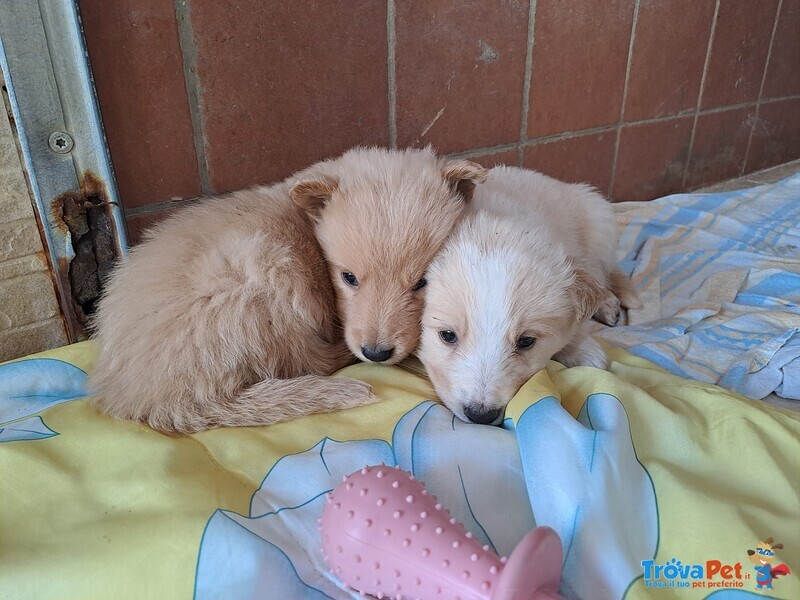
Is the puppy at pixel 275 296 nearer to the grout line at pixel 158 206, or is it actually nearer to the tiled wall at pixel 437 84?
the grout line at pixel 158 206

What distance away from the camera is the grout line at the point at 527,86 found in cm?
266

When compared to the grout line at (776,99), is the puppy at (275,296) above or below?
below

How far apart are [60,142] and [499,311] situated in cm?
132

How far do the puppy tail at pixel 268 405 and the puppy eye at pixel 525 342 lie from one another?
15.3 inches

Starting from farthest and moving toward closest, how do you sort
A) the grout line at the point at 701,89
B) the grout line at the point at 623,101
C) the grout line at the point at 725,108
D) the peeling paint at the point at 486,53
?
the grout line at the point at 725,108, the grout line at the point at 701,89, the grout line at the point at 623,101, the peeling paint at the point at 486,53

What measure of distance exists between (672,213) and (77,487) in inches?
119

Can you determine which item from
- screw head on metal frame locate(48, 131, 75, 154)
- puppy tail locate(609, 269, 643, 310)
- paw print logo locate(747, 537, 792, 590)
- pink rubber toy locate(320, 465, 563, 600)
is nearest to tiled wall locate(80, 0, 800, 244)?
screw head on metal frame locate(48, 131, 75, 154)

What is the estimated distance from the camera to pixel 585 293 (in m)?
1.56

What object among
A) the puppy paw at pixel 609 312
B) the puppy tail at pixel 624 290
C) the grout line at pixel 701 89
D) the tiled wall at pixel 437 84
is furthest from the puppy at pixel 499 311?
the grout line at pixel 701 89

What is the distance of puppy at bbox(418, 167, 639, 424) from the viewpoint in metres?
1.42

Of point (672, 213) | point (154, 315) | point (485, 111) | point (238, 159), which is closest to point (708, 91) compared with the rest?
point (672, 213)

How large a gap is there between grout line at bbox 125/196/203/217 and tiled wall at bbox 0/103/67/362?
28 cm

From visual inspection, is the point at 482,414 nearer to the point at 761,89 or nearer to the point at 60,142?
the point at 60,142

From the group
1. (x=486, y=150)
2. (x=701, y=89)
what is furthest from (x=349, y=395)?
(x=701, y=89)
